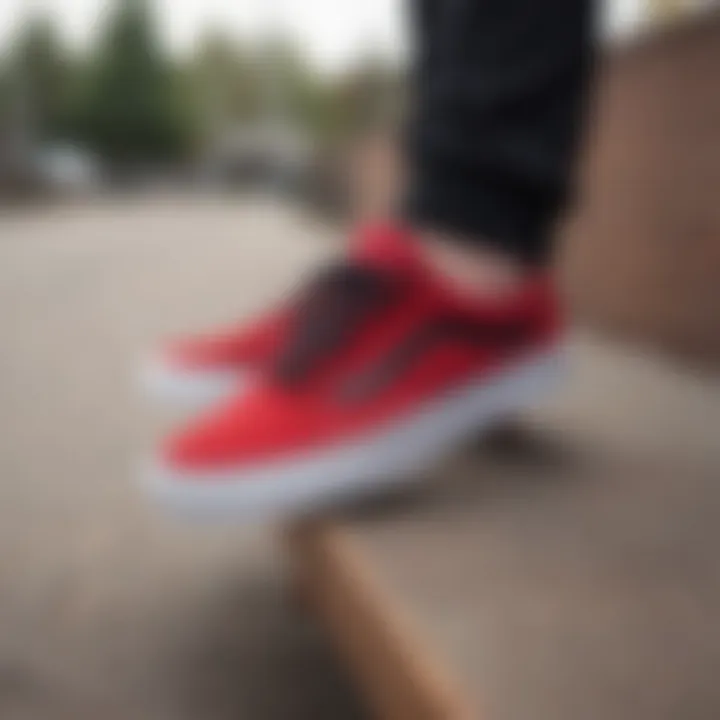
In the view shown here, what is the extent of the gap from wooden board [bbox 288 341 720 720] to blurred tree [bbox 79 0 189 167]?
11.3 ft

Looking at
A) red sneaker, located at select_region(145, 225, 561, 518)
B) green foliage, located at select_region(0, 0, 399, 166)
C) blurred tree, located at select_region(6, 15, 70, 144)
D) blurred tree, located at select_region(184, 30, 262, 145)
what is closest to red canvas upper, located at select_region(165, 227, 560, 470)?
red sneaker, located at select_region(145, 225, 561, 518)

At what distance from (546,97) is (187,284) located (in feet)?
4.37

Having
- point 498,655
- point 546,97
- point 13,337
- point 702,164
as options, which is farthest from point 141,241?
point 498,655

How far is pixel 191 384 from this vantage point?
0.56m

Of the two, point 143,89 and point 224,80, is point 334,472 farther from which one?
point 143,89

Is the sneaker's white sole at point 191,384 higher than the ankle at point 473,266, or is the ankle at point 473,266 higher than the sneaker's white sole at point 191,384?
the ankle at point 473,266

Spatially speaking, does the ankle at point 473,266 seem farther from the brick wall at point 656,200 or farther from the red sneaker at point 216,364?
the brick wall at point 656,200

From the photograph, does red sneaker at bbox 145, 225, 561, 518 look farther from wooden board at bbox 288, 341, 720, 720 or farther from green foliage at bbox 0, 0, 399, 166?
green foliage at bbox 0, 0, 399, 166

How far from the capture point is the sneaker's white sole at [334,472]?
1.29 ft

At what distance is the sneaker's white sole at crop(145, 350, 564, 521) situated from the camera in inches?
15.5

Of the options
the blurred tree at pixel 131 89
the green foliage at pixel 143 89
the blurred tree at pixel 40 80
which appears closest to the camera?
the green foliage at pixel 143 89

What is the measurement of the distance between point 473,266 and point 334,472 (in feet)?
0.50

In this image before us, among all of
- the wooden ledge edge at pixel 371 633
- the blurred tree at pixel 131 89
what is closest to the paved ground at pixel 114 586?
the wooden ledge edge at pixel 371 633

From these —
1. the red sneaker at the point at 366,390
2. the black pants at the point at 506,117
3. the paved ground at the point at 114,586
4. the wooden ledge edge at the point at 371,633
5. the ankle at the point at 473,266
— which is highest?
the black pants at the point at 506,117
